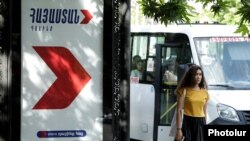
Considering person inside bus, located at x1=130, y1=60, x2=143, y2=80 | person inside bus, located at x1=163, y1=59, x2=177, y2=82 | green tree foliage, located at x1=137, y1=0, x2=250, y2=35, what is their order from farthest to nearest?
person inside bus, located at x1=130, y1=60, x2=143, y2=80 → person inside bus, located at x1=163, y1=59, x2=177, y2=82 → green tree foliage, located at x1=137, y1=0, x2=250, y2=35

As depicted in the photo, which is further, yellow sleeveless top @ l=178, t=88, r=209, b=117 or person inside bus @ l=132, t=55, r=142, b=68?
person inside bus @ l=132, t=55, r=142, b=68

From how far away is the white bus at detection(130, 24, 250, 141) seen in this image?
34.5ft

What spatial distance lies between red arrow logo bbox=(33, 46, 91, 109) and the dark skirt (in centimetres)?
390

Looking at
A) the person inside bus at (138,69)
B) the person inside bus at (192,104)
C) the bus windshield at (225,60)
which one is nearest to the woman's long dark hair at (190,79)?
the person inside bus at (192,104)

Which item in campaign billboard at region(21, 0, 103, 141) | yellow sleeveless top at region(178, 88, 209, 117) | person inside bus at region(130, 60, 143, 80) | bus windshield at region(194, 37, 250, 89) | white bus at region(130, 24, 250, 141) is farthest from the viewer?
person inside bus at region(130, 60, 143, 80)

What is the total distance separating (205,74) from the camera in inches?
429

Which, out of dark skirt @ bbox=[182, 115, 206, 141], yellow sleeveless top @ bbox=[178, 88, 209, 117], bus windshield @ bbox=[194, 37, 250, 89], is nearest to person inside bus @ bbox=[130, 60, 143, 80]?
bus windshield @ bbox=[194, 37, 250, 89]

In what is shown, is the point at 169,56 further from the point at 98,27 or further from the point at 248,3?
the point at 98,27

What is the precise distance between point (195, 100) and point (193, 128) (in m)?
0.46

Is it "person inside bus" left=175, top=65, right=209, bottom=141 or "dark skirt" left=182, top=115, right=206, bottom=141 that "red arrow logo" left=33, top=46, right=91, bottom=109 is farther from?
"dark skirt" left=182, top=115, right=206, bottom=141

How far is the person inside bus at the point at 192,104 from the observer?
9.23 meters

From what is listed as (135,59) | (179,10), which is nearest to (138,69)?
(135,59)

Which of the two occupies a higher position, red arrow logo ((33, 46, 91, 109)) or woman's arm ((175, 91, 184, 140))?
red arrow logo ((33, 46, 91, 109))

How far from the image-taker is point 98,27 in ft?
18.9
